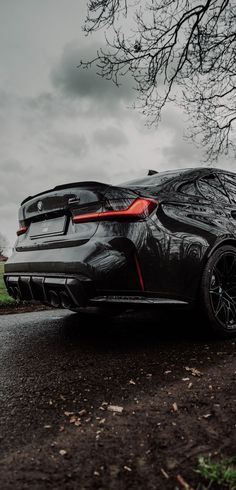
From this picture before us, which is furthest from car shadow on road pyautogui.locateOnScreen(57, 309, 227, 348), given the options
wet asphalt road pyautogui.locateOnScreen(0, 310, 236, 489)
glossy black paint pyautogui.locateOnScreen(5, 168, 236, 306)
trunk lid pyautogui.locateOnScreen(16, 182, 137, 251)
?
trunk lid pyautogui.locateOnScreen(16, 182, 137, 251)

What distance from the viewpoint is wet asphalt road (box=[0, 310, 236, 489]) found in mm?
1396

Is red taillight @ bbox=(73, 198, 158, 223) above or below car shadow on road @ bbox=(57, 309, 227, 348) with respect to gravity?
above

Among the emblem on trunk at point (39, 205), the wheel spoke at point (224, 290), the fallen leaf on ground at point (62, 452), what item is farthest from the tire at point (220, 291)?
the fallen leaf on ground at point (62, 452)

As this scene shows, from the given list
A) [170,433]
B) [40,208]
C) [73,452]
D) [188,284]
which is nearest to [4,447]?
[73,452]

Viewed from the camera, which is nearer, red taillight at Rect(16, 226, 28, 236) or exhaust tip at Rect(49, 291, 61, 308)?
exhaust tip at Rect(49, 291, 61, 308)

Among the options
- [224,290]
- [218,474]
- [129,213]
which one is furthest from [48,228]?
[218,474]

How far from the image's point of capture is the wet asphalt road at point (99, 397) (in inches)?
55.0

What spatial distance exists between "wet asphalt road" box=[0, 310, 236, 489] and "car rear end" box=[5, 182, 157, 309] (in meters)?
0.50

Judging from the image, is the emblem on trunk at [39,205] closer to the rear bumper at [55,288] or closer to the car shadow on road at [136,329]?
the rear bumper at [55,288]

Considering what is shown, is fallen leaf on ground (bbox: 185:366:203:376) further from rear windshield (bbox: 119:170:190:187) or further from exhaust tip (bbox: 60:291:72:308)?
rear windshield (bbox: 119:170:190:187)

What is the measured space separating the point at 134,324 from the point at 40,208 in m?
1.59

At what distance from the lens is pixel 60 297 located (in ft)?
9.16

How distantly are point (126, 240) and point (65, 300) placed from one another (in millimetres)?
651

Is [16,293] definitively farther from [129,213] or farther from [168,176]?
[168,176]
